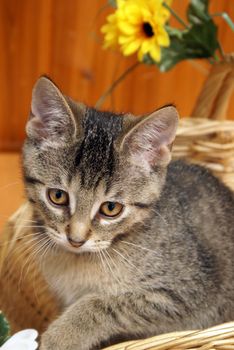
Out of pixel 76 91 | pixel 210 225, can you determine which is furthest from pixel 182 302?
pixel 76 91

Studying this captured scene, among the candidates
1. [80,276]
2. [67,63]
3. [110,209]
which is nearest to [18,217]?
[80,276]

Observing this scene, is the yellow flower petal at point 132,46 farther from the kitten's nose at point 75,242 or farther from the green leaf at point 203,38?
the kitten's nose at point 75,242

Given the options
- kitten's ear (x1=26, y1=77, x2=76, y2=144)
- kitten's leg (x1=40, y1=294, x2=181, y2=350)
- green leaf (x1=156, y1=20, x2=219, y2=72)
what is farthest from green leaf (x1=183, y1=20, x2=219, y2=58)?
kitten's leg (x1=40, y1=294, x2=181, y2=350)

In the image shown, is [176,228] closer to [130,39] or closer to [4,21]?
[130,39]

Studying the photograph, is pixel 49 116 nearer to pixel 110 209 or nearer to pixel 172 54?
pixel 110 209

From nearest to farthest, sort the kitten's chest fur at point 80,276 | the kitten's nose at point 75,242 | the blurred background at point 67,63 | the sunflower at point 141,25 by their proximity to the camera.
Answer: the kitten's nose at point 75,242
the kitten's chest fur at point 80,276
the sunflower at point 141,25
the blurred background at point 67,63

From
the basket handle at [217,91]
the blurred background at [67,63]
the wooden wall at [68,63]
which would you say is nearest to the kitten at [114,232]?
A: the basket handle at [217,91]

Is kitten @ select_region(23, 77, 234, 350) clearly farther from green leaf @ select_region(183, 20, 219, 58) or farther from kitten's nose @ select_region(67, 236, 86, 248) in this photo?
green leaf @ select_region(183, 20, 219, 58)
